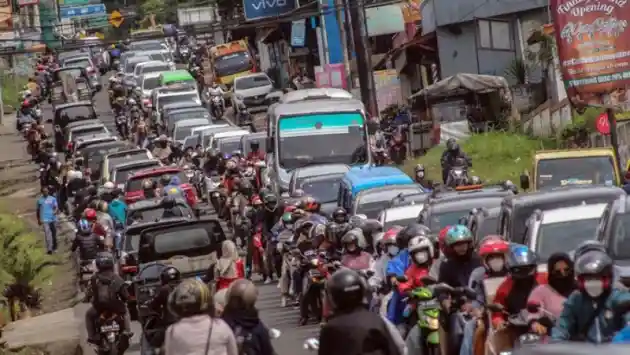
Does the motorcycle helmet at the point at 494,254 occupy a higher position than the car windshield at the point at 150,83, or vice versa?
the motorcycle helmet at the point at 494,254

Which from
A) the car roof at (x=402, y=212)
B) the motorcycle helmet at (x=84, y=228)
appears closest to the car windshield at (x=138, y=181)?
the motorcycle helmet at (x=84, y=228)

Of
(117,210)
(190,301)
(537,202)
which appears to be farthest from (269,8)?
(190,301)

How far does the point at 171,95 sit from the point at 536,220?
47607 millimetres

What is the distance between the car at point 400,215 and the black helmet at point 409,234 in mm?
4932

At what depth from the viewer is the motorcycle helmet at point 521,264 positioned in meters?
12.6

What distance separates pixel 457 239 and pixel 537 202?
255cm

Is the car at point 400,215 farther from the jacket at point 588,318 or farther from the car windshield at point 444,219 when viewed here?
the jacket at point 588,318

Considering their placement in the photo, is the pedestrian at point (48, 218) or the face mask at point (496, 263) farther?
the pedestrian at point (48, 218)

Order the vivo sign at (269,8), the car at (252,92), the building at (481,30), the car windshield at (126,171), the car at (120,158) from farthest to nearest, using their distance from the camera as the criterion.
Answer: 1. the car at (252,92)
2. the vivo sign at (269,8)
3. the building at (481,30)
4. the car at (120,158)
5. the car windshield at (126,171)

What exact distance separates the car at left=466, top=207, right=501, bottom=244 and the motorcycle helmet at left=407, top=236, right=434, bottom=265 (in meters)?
2.61

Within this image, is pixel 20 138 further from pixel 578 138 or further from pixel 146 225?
pixel 146 225

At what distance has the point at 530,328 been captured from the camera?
11.8m

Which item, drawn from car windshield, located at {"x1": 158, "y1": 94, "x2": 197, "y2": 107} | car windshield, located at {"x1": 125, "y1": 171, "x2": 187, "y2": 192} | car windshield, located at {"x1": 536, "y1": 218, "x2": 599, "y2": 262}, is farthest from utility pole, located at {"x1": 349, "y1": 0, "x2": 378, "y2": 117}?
car windshield, located at {"x1": 536, "y1": 218, "x2": 599, "y2": 262}

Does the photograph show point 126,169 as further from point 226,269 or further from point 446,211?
point 226,269
